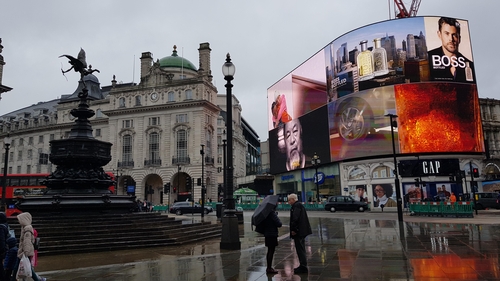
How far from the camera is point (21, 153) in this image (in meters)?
78.1

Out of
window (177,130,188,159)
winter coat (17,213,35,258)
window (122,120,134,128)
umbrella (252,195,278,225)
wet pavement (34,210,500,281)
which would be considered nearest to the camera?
winter coat (17,213,35,258)

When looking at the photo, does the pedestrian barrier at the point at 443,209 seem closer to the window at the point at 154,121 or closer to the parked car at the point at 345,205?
the parked car at the point at 345,205

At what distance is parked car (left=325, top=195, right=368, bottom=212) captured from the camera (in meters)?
38.9

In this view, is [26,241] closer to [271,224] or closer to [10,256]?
[10,256]

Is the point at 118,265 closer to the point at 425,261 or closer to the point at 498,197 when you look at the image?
the point at 425,261

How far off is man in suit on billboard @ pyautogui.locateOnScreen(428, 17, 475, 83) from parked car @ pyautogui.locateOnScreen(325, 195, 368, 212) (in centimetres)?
1940

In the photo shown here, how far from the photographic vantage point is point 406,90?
45812 millimetres

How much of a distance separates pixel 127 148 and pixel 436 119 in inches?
1917

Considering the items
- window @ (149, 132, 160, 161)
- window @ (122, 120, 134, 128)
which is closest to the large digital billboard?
window @ (149, 132, 160, 161)

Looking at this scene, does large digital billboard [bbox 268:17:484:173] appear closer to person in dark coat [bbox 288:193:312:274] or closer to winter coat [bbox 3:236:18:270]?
person in dark coat [bbox 288:193:312:274]

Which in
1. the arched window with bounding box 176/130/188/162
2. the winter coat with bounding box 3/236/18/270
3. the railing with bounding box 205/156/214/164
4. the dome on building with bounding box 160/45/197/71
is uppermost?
the dome on building with bounding box 160/45/197/71

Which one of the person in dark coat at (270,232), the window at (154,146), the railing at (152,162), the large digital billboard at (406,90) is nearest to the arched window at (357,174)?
the large digital billboard at (406,90)

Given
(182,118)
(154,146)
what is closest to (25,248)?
(182,118)

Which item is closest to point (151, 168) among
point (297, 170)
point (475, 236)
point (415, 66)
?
point (297, 170)
